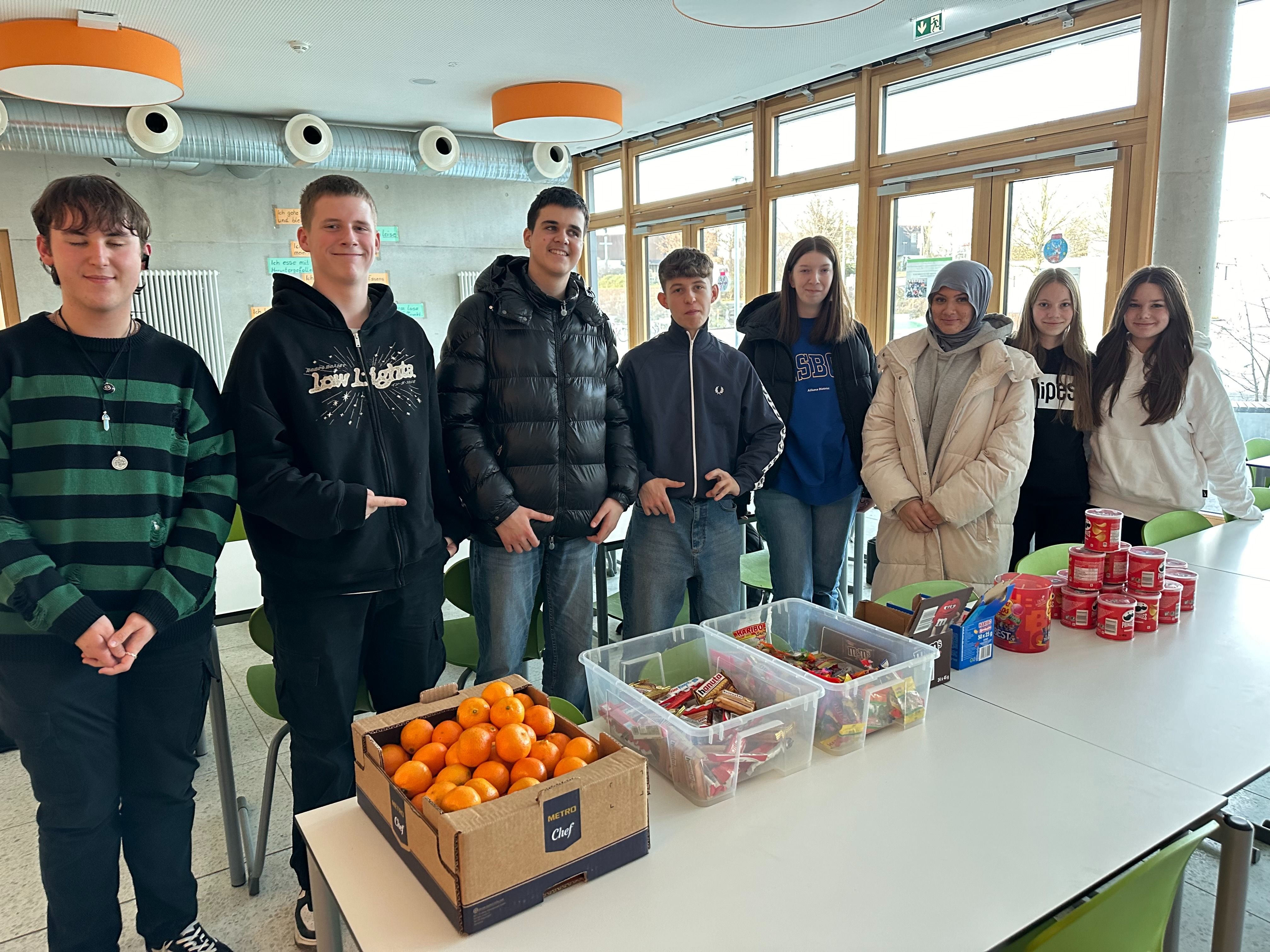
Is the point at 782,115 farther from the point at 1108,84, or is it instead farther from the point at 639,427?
the point at 639,427

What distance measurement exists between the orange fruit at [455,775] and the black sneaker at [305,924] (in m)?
1.10

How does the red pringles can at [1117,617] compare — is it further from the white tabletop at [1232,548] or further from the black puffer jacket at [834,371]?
the black puffer jacket at [834,371]

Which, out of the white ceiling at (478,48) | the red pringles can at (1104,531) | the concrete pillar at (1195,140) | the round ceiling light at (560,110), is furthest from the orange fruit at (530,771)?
the round ceiling light at (560,110)

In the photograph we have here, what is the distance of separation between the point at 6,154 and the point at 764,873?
28.2 ft

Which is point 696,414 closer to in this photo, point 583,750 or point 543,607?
point 543,607

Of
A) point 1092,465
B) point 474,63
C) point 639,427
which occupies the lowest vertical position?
point 1092,465

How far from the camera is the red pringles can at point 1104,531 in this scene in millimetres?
2141

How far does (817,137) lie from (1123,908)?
6.49m

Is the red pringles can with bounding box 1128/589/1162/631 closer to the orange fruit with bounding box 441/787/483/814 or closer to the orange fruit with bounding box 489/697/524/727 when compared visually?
the orange fruit with bounding box 489/697/524/727

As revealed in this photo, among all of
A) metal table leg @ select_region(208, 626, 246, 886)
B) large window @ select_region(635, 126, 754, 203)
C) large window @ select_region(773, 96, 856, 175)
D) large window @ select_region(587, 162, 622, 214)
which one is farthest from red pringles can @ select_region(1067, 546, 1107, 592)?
large window @ select_region(587, 162, 622, 214)

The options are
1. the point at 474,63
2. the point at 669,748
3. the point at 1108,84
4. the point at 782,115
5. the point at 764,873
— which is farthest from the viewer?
the point at 782,115

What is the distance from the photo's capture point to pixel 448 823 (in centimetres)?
106

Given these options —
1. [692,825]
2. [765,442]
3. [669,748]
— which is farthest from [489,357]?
[692,825]

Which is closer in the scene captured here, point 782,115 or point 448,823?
point 448,823
